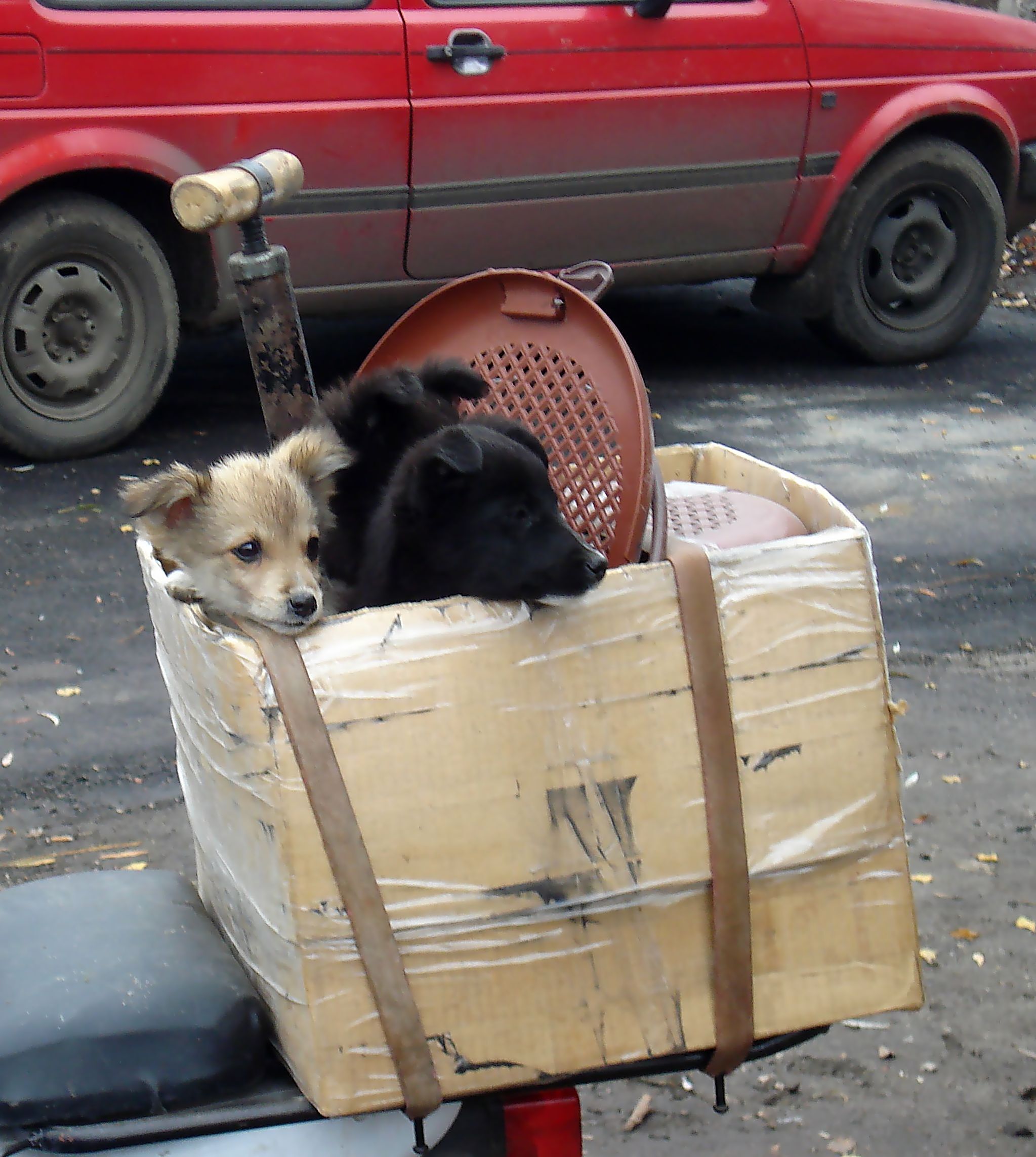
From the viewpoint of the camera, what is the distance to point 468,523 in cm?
238

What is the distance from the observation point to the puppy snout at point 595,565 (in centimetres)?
197

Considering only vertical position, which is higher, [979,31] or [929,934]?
[979,31]

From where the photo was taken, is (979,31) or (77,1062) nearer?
(77,1062)

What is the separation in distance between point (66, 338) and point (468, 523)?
4.37 meters

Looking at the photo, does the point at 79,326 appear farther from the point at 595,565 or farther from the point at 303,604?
the point at 595,565

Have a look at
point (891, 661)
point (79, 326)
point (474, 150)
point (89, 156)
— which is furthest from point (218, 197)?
point (474, 150)

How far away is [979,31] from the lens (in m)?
7.82

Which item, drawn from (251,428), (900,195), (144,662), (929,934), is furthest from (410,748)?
(900,195)

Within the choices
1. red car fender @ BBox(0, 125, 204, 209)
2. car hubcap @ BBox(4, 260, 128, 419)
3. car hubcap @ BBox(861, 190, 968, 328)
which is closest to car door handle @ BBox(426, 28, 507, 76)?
red car fender @ BBox(0, 125, 204, 209)

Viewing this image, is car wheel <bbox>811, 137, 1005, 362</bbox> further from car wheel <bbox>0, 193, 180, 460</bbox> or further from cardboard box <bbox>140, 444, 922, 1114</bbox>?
cardboard box <bbox>140, 444, 922, 1114</bbox>

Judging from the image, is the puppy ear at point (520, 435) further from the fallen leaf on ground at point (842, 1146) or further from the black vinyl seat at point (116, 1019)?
the fallen leaf on ground at point (842, 1146)

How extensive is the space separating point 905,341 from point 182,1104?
24.1 feet

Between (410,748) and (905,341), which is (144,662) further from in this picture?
(905,341)

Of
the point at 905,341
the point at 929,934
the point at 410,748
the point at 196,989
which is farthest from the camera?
the point at 905,341
